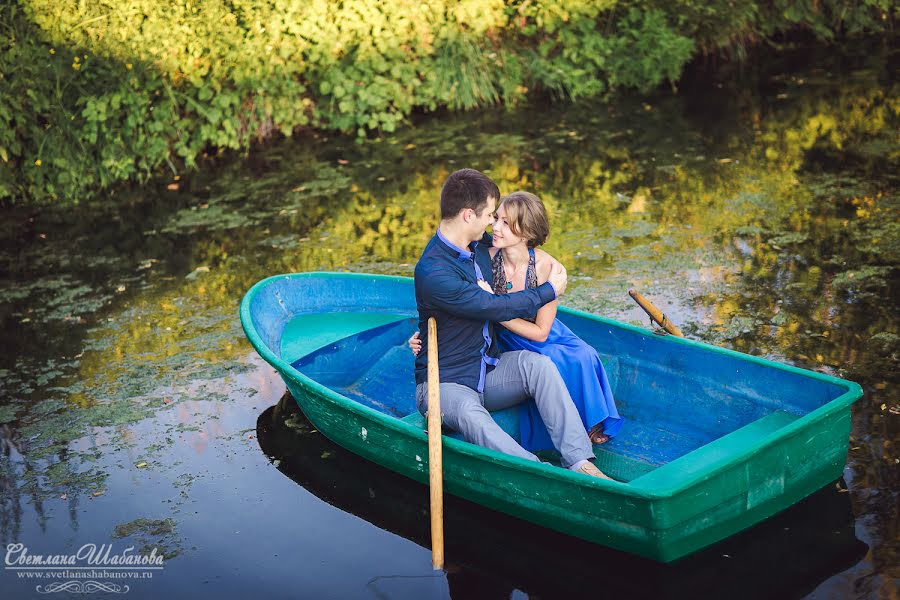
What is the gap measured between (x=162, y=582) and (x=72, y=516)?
0.83 m

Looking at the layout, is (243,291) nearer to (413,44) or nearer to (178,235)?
(178,235)

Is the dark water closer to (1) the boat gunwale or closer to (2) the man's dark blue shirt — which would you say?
(1) the boat gunwale

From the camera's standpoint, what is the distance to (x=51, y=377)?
6598 mm

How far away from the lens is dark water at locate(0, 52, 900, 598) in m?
4.43

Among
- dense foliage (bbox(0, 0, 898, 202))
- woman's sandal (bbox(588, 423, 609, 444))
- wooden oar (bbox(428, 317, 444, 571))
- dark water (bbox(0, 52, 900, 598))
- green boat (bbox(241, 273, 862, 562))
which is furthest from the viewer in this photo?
dense foliage (bbox(0, 0, 898, 202))

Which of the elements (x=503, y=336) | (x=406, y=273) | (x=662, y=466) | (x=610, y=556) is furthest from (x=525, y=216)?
(x=406, y=273)

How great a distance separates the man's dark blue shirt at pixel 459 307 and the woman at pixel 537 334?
0.11 m

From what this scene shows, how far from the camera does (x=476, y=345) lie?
185 inches

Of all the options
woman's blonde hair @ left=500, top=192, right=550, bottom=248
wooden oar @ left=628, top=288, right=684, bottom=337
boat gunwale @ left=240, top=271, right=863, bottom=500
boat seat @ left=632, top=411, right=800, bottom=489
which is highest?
woman's blonde hair @ left=500, top=192, right=550, bottom=248

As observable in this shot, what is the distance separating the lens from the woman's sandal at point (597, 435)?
15.9ft

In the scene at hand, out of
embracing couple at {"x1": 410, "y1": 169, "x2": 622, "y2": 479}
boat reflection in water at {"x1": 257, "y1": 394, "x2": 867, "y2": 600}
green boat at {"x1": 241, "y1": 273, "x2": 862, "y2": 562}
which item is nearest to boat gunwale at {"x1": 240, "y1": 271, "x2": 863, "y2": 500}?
green boat at {"x1": 241, "y1": 273, "x2": 862, "y2": 562}

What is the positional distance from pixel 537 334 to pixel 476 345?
0.29m

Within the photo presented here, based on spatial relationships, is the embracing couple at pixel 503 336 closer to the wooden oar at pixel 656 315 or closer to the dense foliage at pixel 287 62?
the wooden oar at pixel 656 315

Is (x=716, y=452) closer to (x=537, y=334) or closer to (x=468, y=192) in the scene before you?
(x=537, y=334)
